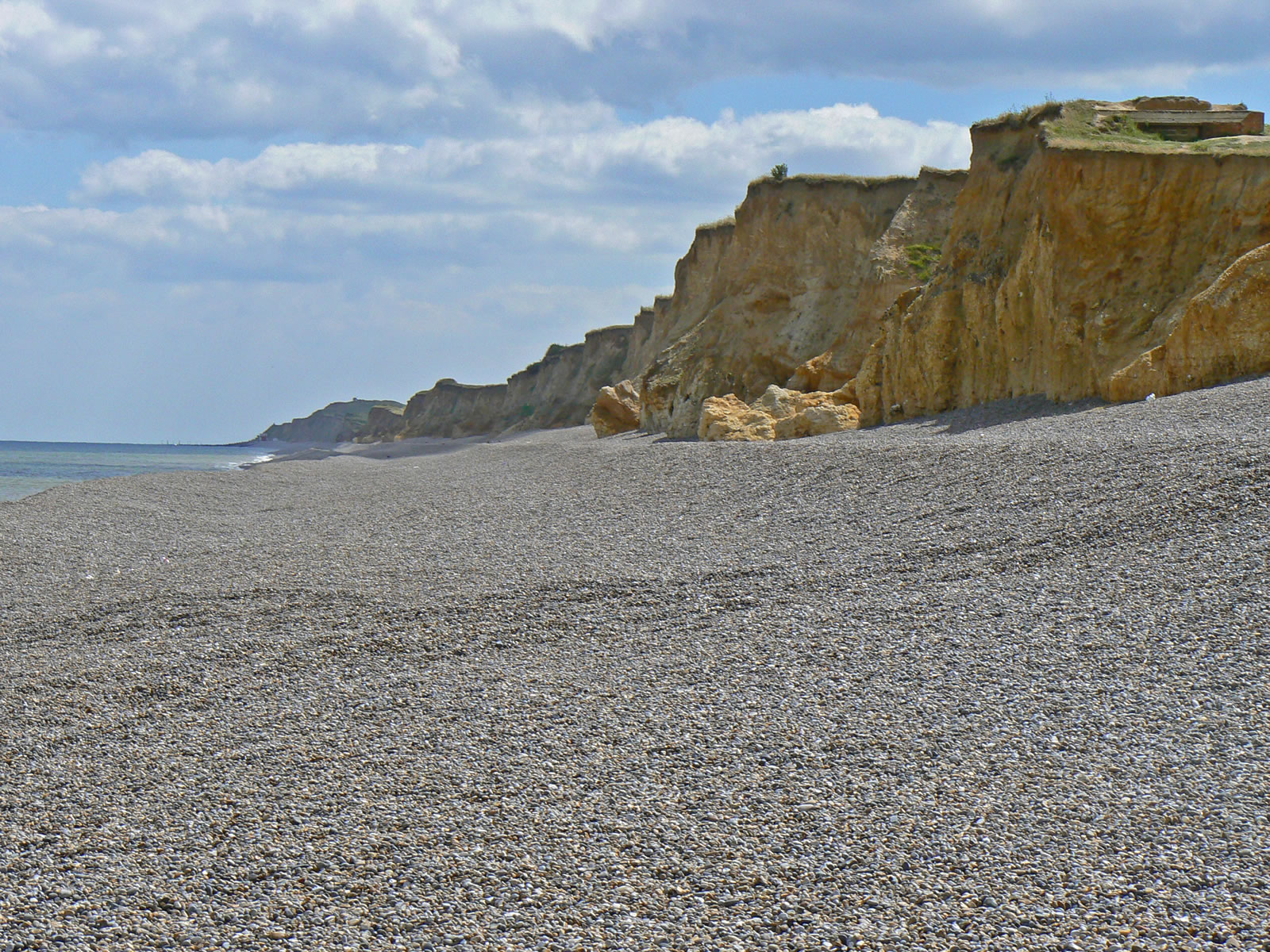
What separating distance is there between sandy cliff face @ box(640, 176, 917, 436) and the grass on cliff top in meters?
9.91

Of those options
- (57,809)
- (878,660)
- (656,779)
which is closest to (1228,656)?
(878,660)

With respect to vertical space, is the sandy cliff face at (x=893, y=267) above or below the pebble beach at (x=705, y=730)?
above

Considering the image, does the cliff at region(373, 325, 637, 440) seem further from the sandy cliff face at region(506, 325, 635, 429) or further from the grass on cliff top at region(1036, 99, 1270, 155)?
the grass on cliff top at region(1036, 99, 1270, 155)

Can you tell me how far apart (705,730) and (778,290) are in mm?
29727

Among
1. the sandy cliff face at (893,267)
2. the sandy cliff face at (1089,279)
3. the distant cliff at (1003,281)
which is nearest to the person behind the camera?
the sandy cliff face at (1089,279)

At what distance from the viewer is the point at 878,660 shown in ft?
24.2

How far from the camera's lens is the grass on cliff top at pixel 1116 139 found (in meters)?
18.2

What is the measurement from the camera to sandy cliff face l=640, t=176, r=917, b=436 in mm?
32875

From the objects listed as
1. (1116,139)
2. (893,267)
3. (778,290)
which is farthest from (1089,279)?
(778,290)

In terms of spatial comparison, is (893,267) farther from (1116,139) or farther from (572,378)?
(572,378)

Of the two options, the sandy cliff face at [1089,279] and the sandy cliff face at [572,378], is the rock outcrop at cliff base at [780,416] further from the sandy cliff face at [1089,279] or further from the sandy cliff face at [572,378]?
the sandy cliff face at [572,378]

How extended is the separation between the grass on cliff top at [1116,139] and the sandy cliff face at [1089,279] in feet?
0.27

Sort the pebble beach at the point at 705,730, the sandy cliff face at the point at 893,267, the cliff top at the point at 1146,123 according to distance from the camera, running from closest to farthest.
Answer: the pebble beach at the point at 705,730 < the cliff top at the point at 1146,123 < the sandy cliff face at the point at 893,267

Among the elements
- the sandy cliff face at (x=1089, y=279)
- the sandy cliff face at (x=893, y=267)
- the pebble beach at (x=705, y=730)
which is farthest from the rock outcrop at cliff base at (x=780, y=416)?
the pebble beach at (x=705, y=730)
